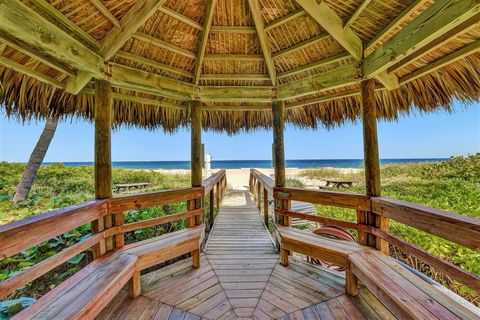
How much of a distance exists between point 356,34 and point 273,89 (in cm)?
120

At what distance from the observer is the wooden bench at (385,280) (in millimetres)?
1385

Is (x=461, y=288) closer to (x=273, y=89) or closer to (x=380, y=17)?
(x=380, y=17)

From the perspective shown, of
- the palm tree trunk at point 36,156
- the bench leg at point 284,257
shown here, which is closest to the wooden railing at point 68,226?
the bench leg at point 284,257

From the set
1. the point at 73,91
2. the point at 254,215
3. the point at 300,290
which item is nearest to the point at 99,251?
the point at 73,91

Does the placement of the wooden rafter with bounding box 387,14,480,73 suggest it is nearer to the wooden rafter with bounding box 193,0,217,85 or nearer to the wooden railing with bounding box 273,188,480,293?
the wooden railing with bounding box 273,188,480,293

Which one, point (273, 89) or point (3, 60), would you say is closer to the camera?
point (3, 60)

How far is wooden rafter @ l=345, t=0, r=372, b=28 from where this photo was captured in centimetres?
208

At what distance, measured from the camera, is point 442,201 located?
4.80m

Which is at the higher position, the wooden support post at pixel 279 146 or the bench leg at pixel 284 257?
the wooden support post at pixel 279 146

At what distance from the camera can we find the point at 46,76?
2.31 metres

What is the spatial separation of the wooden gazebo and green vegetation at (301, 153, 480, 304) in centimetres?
104

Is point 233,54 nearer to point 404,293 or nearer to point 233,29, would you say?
point 233,29

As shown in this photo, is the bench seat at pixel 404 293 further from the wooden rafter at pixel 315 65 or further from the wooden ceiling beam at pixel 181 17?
the wooden ceiling beam at pixel 181 17

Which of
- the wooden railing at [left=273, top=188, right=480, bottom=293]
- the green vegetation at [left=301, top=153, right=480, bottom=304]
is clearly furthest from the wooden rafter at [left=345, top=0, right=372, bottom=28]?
the green vegetation at [left=301, top=153, right=480, bottom=304]
